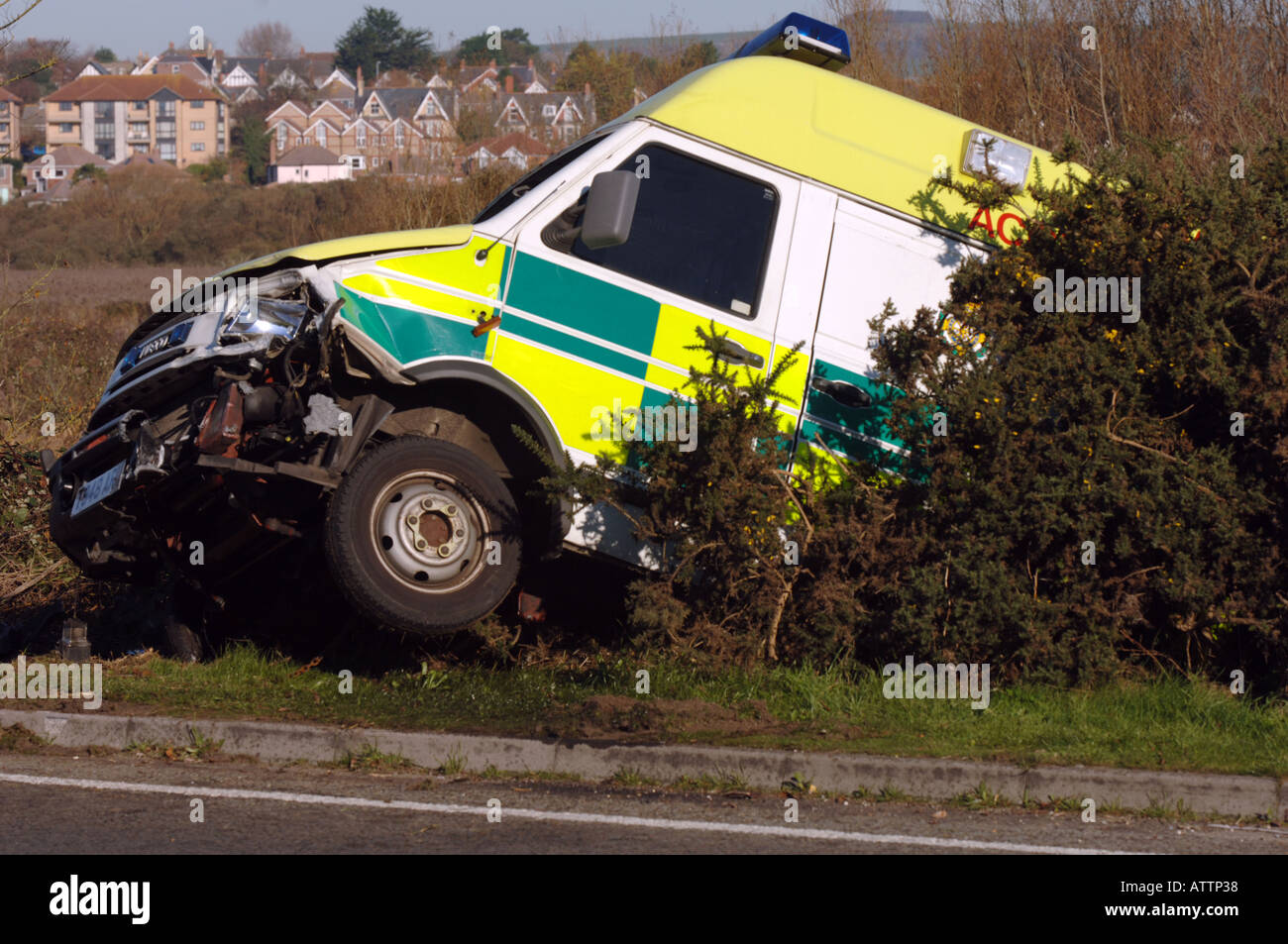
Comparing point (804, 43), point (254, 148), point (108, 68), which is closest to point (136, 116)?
point (108, 68)

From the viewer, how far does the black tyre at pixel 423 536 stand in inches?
253

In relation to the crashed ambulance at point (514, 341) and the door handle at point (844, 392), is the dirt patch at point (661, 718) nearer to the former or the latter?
the crashed ambulance at point (514, 341)

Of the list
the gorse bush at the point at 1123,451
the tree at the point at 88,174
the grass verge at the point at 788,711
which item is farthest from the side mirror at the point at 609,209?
the tree at the point at 88,174

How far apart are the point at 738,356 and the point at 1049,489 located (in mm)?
1599

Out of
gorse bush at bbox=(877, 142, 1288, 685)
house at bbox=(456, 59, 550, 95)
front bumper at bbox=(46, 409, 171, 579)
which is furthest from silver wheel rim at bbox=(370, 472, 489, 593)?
house at bbox=(456, 59, 550, 95)

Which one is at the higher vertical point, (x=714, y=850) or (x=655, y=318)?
(x=655, y=318)

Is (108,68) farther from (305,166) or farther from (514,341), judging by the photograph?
(514,341)

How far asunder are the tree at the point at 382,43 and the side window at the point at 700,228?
88.7 meters

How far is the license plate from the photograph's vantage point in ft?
21.6

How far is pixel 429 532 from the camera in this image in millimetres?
6648

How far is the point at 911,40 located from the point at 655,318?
8.92 metres
